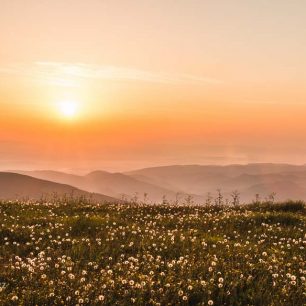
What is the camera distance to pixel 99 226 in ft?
50.3

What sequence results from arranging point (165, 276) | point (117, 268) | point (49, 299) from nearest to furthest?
point (49, 299) → point (165, 276) → point (117, 268)

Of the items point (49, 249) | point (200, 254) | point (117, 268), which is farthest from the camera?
point (49, 249)

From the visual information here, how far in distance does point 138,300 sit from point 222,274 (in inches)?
89.3

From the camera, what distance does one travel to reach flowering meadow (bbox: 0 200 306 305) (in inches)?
318

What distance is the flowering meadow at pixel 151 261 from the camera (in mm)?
8086

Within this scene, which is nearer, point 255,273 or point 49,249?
point 255,273

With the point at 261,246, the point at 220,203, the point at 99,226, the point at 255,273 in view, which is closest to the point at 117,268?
the point at 255,273

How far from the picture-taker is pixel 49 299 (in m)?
7.74

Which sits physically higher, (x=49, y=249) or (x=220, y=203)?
(x=220, y=203)

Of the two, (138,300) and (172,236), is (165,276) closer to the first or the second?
(138,300)

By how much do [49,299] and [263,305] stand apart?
3.51m

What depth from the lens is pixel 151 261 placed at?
34.5 feet

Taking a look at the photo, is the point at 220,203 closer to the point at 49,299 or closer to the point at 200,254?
the point at 200,254

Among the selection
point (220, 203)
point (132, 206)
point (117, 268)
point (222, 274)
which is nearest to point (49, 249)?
point (117, 268)
